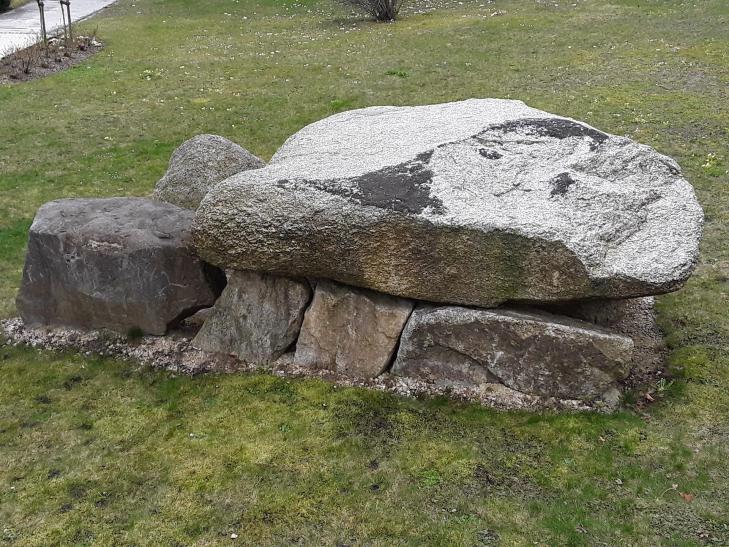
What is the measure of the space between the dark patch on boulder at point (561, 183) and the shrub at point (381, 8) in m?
22.0

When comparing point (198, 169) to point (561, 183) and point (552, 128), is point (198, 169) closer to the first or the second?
point (552, 128)

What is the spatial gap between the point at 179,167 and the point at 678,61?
1493 cm

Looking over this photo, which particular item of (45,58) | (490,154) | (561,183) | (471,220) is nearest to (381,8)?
(45,58)

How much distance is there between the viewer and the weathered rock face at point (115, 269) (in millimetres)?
8906

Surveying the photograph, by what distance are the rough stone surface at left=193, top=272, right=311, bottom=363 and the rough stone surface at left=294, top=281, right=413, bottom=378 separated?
8.2 inches

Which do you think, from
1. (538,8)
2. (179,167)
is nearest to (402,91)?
(179,167)

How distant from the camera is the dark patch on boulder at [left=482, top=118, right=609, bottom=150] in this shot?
364 inches

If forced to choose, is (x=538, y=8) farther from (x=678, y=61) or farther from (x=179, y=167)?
(x=179, y=167)

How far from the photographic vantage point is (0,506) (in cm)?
664

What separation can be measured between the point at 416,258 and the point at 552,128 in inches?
120

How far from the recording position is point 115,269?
8.95m

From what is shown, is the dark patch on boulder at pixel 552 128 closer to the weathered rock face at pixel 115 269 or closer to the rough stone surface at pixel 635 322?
the rough stone surface at pixel 635 322

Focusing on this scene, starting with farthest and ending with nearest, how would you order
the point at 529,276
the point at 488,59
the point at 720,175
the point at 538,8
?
1. the point at 538,8
2. the point at 488,59
3. the point at 720,175
4. the point at 529,276

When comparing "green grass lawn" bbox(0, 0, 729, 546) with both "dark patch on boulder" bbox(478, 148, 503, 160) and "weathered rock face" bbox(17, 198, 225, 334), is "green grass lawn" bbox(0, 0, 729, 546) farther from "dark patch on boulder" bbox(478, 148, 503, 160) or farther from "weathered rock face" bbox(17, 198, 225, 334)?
"dark patch on boulder" bbox(478, 148, 503, 160)
